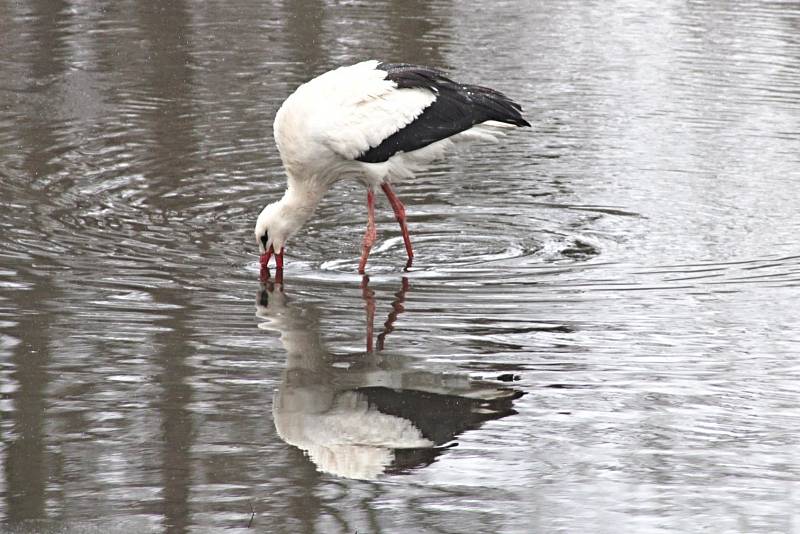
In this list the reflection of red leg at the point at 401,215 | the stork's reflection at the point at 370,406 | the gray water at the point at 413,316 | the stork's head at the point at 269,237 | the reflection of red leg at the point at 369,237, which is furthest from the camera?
the reflection of red leg at the point at 401,215

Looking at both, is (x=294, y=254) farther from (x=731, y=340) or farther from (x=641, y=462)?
(x=641, y=462)

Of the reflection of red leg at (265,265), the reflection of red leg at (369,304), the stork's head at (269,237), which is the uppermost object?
the stork's head at (269,237)

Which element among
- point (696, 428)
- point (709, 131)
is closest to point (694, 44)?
point (709, 131)

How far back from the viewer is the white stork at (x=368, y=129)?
29.8 ft

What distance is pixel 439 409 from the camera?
21.1ft

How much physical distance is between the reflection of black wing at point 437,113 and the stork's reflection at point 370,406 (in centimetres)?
201

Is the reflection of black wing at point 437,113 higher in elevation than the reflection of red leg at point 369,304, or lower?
higher

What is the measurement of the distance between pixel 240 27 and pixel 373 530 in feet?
44.5

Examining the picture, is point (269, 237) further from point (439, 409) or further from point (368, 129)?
point (439, 409)

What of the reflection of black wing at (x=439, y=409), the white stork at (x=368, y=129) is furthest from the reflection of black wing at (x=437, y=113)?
the reflection of black wing at (x=439, y=409)

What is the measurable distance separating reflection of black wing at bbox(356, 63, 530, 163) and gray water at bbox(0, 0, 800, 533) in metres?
0.73

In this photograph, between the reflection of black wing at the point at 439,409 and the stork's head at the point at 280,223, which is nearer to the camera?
the reflection of black wing at the point at 439,409

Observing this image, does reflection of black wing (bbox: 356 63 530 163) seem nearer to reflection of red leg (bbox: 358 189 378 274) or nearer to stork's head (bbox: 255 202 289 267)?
reflection of red leg (bbox: 358 189 378 274)

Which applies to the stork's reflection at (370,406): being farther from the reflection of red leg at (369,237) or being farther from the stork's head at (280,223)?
the reflection of red leg at (369,237)
